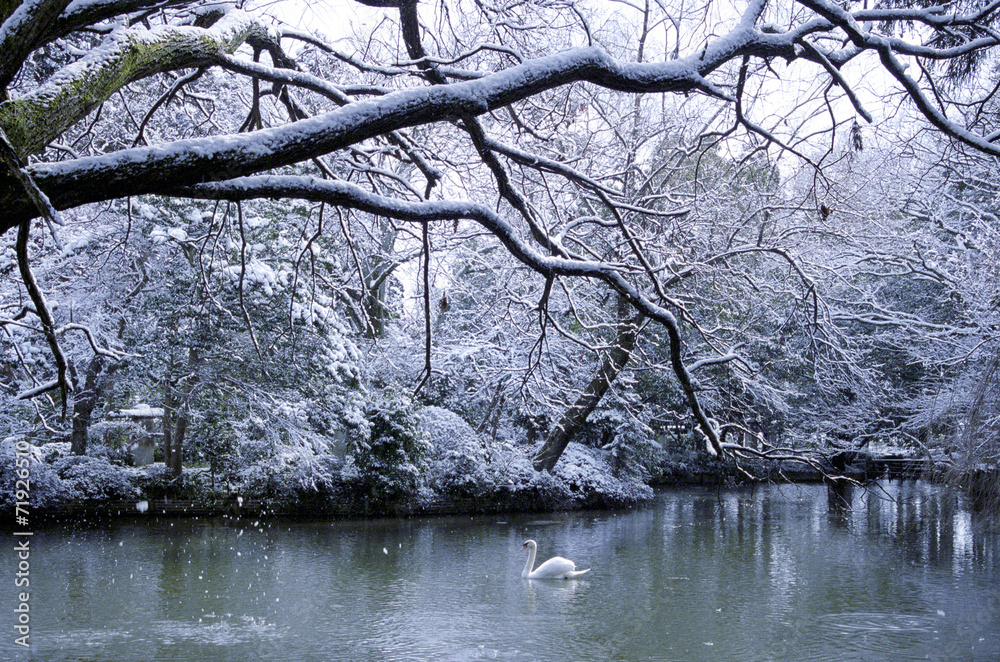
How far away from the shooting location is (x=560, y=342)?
16062 mm

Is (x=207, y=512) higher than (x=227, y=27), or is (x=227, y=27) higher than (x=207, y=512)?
(x=227, y=27)

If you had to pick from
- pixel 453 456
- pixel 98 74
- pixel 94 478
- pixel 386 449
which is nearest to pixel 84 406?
pixel 94 478

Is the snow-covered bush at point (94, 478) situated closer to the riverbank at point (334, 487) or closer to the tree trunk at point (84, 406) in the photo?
the riverbank at point (334, 487)

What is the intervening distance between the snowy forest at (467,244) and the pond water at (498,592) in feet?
4.87

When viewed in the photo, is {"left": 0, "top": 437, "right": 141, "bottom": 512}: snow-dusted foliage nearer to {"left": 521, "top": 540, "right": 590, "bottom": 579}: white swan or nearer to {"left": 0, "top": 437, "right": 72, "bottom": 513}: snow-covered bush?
{"left": 0, "top": 437, "right": 72, "bottom": 513}: snow-covered bush

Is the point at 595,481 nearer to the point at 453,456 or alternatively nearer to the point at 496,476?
the point at 496,476

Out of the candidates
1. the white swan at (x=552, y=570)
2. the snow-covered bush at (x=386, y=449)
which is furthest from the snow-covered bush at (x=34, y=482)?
the white swan at (x=552, y=570)

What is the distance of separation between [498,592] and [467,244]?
14.1 feet

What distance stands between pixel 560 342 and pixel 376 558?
691 centimetres

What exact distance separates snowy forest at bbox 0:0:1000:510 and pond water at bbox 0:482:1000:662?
149 cm

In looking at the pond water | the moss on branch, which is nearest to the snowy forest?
the moss on branch

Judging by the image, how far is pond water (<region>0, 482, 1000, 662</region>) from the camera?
647cm

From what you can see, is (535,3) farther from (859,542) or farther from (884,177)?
(884,177)

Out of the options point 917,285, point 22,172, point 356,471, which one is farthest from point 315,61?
point 917,285
